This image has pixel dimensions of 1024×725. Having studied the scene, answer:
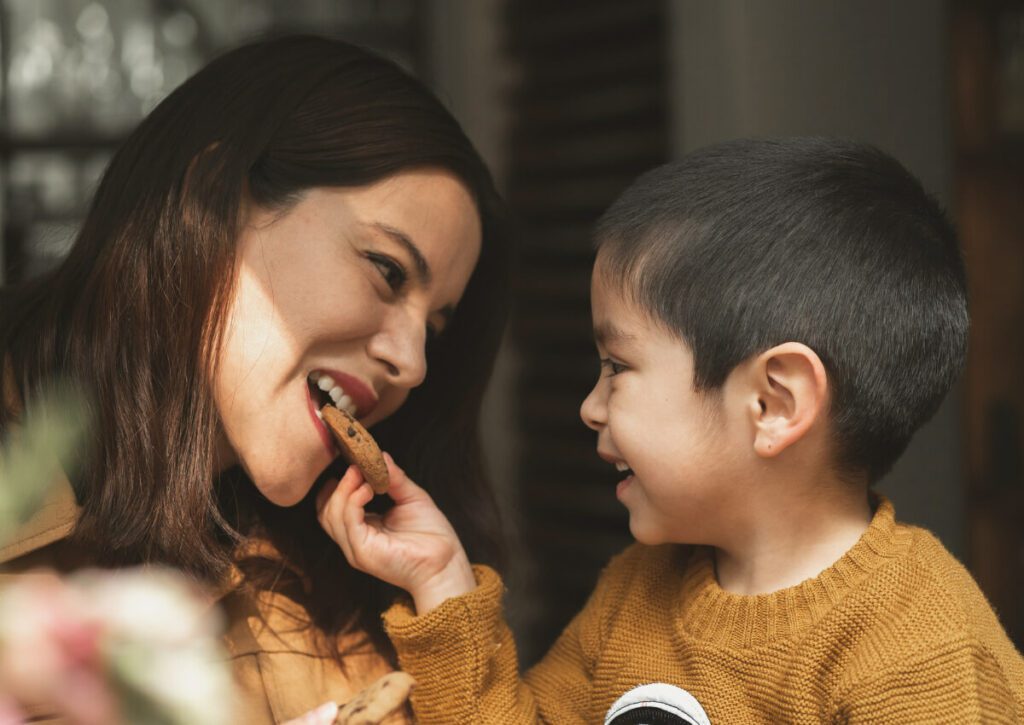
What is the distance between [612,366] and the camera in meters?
1.36

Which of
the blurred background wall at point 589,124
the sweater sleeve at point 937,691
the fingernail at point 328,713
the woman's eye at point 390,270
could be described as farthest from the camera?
the blurred background wall at point 589,124

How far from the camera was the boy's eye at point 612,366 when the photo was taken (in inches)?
52.9

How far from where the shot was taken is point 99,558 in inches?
51.5

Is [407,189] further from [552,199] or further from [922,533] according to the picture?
[552,199]

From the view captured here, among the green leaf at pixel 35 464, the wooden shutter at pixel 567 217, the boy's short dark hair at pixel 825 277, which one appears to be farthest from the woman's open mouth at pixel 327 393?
the wooden shutter at pixel 567 217

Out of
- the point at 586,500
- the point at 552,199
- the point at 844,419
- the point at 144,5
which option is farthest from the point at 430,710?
the point at 144,5

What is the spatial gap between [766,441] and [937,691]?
12.0 inches

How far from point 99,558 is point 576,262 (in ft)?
7.76

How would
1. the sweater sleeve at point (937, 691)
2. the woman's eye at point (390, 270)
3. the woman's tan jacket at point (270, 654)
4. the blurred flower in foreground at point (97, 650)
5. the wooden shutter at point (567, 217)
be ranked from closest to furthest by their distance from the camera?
the blurred flower in foreground at point (97, 650) < the sweater sleeve at point (937, 691) < the woman's tan jacket at point (270, 654) < the woman's eye at point (390, 270) < the wooden shutter at point (567, 217)

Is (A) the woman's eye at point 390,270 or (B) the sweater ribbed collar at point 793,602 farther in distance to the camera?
(A) the woman's eye at point 390,270

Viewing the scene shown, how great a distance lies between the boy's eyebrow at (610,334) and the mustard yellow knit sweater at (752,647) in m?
0.30

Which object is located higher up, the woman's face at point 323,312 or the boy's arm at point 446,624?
the woman's face at point 323,312

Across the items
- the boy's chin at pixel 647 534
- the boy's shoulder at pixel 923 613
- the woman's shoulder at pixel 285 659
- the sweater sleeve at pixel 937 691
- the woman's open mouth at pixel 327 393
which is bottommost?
the woman's shoulder at pixel 285 659

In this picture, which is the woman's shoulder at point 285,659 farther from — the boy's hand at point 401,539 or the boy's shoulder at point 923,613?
the boy's shoulder at point 923,613
